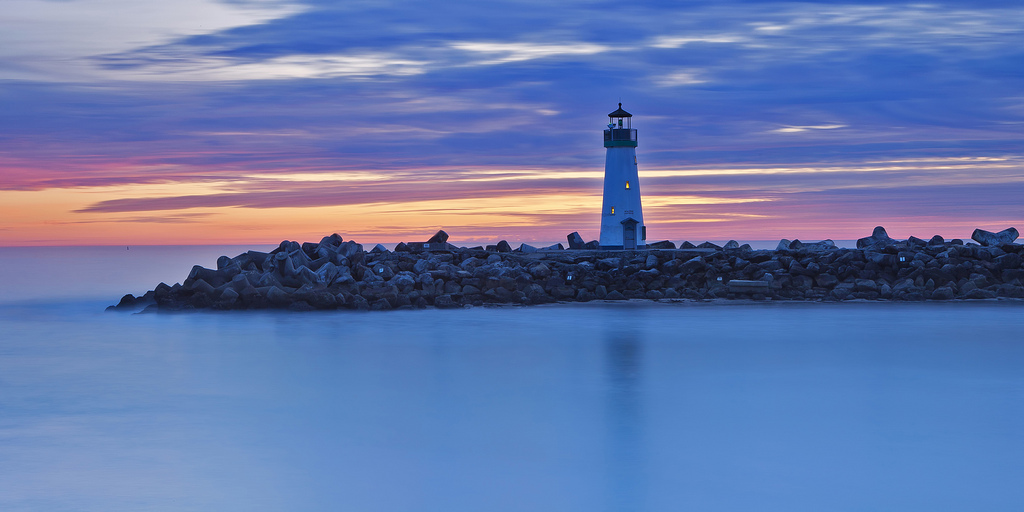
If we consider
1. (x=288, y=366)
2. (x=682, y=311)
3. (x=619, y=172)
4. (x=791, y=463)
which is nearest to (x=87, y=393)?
(x=288, y=366)

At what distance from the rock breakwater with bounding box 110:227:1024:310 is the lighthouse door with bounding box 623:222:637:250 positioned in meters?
2.03

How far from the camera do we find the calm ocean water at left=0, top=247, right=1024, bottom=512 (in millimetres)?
5973

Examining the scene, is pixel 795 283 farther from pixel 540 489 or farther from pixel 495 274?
pixel 540 489

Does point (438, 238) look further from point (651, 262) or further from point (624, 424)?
point (624, 424)

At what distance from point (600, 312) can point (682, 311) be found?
1.45 m

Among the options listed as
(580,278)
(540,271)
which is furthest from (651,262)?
(540,271)

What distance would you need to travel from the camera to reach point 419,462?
263 inches

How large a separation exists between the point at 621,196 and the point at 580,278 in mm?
3773

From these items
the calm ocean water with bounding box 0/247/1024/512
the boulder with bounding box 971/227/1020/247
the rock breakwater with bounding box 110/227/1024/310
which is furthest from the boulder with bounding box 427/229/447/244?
the boulder with bounding box 971/227/1020/247

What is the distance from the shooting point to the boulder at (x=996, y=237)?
64.0 feet

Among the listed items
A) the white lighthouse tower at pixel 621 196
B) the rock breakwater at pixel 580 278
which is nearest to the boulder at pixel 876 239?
the rock breakwater at pixel 580 278

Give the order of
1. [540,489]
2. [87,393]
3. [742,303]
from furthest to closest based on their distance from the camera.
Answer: [742,303]
[87,393]
[540,489]

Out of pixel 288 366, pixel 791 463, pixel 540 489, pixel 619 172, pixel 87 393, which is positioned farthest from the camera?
pixel 619 172

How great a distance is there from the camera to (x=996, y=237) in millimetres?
19719
